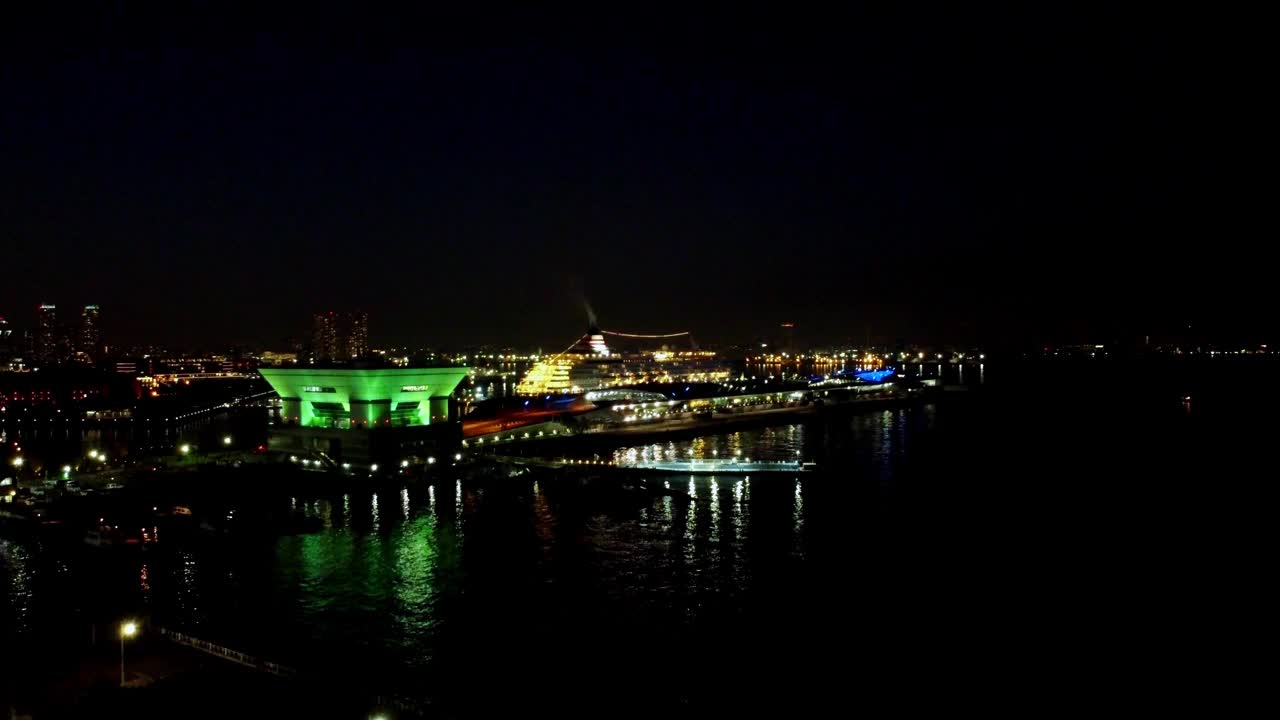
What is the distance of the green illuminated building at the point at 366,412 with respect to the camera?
1557 cm

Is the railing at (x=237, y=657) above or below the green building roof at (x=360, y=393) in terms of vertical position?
below

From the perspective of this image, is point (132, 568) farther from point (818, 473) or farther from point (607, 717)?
point (818, 473)

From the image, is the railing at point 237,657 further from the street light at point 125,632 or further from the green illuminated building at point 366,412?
the green illuminated building at point 366,412

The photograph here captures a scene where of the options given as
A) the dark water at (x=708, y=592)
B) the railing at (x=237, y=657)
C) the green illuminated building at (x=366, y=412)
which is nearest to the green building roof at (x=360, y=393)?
the green illuminated building at (x=366, y=412)

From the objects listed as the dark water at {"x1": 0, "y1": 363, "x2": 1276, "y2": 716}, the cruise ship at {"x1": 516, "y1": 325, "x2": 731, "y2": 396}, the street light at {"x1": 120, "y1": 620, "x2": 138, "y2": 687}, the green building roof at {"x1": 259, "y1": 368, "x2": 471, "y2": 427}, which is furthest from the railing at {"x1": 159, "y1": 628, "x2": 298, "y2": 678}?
the cruise ship at {"x1": 516, "y1": 325, "x2": 731, "y2": 396}

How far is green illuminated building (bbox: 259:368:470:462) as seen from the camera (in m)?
15.6

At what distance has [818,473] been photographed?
15.8 m

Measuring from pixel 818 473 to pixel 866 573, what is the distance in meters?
6.65

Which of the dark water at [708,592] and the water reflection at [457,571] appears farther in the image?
the water reflection at [457,571]

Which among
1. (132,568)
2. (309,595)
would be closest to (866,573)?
(309,595)

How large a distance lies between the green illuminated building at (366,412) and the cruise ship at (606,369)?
1251 centimetres

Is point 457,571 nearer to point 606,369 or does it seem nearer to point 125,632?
point 125,632

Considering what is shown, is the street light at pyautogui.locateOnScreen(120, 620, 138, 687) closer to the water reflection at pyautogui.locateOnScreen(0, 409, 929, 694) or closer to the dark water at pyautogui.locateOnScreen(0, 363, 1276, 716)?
the dark water at pyautogui.locateOnScreen(0, 363, 1276, 716)

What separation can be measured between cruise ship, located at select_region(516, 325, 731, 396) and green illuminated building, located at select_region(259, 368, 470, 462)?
41.0 feet
